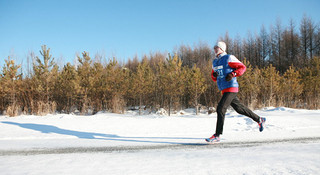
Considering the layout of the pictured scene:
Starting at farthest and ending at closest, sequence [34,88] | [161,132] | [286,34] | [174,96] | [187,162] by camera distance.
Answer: [286,34], [174,96], [34,88], [161,132], [187,162]

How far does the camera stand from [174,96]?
46.8 ft

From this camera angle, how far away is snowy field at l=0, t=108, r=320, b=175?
1983mm

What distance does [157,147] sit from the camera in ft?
11.0

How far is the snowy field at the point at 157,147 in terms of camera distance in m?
1.98

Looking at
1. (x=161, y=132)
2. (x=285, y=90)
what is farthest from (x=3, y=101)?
(x=285, y=90)

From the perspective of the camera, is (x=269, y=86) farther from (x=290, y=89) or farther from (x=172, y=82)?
(x=172, y=82)

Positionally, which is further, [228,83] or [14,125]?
[14,125]

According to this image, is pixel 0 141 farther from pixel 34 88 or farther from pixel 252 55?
pixel 252 55

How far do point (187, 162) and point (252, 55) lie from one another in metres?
42.9

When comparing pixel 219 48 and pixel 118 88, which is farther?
pixel 118 88

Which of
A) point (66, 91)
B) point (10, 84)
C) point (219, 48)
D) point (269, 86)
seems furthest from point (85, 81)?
point (269, 86)

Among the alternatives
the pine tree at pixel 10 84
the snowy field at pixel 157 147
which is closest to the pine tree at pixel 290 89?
the snowy field at pixel 157 147

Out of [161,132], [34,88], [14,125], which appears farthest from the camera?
[34,88]

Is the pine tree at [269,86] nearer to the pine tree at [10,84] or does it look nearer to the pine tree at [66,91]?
the pine tree at [66,91]
